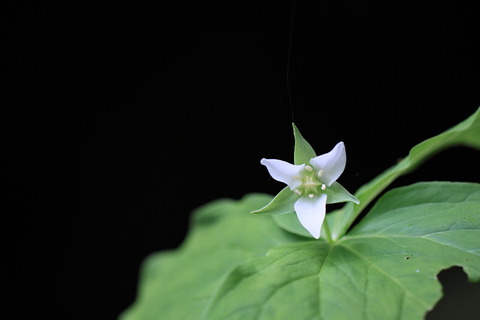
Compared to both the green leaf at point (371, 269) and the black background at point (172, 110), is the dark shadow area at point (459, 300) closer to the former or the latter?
the black background at point (172, 110)

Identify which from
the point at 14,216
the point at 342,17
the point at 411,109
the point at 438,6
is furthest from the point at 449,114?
the point at 14,216

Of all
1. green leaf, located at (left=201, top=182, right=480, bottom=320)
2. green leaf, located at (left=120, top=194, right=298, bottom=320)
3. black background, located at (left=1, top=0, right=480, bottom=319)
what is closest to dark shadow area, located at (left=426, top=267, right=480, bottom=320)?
black background, located at (left=1, top=0, right=480, bottom=319)

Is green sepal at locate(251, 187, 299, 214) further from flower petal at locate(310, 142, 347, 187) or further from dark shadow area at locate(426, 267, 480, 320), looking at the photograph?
dark shadow area at locate(426, 267, 480, 320)

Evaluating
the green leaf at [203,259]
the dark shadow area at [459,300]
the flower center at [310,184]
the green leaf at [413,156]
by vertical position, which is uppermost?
the flower center at [310,184]

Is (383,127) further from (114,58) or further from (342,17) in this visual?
(114,58)

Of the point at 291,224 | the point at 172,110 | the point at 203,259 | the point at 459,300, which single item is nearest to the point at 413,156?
the point at 291,224

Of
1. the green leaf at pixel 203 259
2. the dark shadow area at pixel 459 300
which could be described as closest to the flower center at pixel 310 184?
the green leaf at pixel 203 259

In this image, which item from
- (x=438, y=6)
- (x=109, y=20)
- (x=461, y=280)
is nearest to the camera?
(x=461, y=280)
